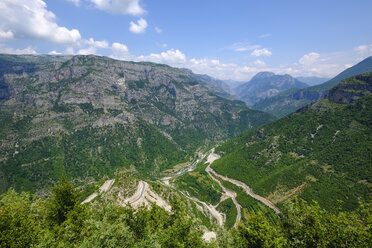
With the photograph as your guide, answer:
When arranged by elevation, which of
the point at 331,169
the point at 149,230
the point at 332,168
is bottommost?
the point at 331,169

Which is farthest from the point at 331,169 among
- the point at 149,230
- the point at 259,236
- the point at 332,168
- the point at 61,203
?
the point at 61,203

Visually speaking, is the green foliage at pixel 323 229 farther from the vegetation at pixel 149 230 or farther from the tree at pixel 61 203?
the tree at pixel 61 203

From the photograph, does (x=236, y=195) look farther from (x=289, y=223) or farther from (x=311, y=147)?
(x=289, y=223)

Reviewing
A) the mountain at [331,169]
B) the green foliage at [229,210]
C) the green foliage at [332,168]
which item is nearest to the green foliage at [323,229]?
the mountain at [331,169]

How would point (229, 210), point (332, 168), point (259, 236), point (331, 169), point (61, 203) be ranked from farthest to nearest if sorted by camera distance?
point (229, 210) → point (332, 168) → point (331, 169) → point (61, 203) → point (259, 236)

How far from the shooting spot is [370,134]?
161 meters

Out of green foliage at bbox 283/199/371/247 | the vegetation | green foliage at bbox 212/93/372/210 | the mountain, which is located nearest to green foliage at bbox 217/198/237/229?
the mountain

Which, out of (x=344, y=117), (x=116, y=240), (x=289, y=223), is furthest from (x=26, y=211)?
(x=344, y=117)

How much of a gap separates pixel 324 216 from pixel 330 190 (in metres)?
123

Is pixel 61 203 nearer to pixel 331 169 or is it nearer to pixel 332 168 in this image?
pixel 331 169

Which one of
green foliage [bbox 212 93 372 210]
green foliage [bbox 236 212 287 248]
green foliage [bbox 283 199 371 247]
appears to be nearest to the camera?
green foliage [bbox 283 199 371 247]

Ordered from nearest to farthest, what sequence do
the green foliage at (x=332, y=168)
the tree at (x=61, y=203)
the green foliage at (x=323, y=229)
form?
the green foliage at (x=323, y=229)
the tree at (x=61, y=203)
the green foliage at (x=332, y=168)

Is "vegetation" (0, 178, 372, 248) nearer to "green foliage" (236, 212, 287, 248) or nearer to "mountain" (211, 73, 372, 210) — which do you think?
"green foliage" (236, 212, 287, 248)

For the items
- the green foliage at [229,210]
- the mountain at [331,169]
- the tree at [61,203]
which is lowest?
the green foliage at [229,210]
